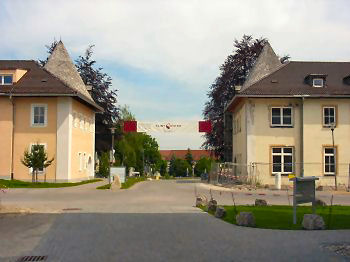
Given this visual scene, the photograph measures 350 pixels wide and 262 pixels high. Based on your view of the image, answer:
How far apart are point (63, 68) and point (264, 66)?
59.2ft

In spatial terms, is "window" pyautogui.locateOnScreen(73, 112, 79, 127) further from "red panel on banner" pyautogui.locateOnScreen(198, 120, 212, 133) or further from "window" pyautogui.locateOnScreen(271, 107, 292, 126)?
"window" pyautogui.locateOnScreen(271, 107, 292, 126)

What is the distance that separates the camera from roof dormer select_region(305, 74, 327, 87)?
41.4 m

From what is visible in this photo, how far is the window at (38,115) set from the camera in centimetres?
4203

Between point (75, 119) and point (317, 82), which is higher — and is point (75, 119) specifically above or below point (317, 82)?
below

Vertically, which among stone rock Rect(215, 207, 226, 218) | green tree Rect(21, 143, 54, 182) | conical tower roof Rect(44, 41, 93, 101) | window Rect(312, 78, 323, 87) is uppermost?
conical tower roof Rect(44, 41, 93, 101)

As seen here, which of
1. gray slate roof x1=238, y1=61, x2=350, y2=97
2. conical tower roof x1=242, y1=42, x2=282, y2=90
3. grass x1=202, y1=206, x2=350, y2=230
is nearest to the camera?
grass x1=202, y1=206, x2=350, y2=230

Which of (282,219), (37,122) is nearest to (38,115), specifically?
(37,122)

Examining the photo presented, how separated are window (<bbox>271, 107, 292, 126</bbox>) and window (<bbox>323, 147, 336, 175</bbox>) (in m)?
3.59

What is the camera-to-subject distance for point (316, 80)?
1644 inches

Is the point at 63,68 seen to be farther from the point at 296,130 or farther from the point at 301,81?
the point at 296,130

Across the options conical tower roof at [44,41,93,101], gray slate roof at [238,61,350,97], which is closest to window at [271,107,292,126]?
gray slate roof at [238,61,350,97]

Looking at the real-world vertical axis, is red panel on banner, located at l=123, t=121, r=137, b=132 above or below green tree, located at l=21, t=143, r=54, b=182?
above

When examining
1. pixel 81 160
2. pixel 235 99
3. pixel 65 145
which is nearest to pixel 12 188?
pixel 65 145

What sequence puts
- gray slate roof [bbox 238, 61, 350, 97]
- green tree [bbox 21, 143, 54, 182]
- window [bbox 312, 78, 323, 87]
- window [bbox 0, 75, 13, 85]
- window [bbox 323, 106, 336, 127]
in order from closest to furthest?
green tree [bbox 21, 143, 54, 182] → gray slate roof [bbox 238, 61, 350, 97] → window [bbox 323, 106, 336, 127] → window [bbox 312, 78, 323, 87] → window [bbox 0, 75, 13, 85]
